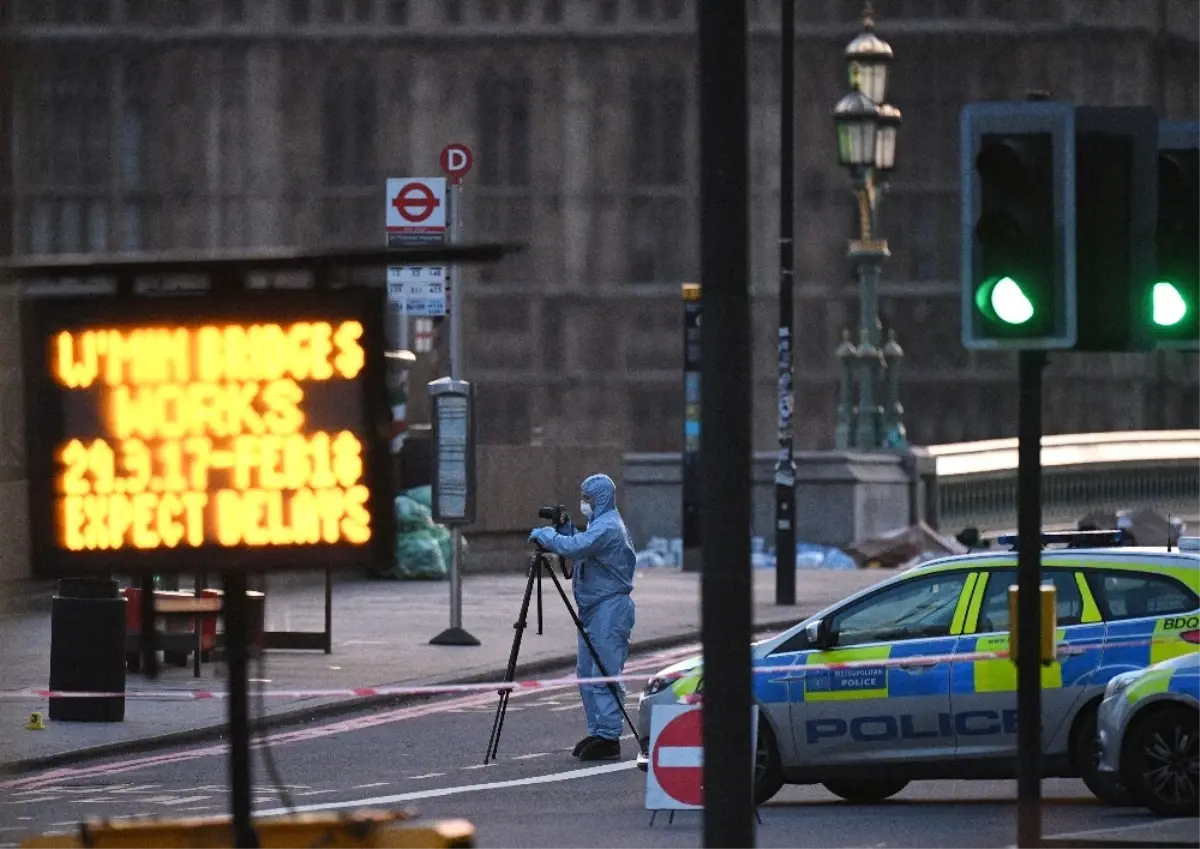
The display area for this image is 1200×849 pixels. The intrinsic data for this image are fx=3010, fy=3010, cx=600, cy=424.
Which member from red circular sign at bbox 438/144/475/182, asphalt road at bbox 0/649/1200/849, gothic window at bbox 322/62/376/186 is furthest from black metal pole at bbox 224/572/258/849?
gothic window at bbox 322/62/376/186

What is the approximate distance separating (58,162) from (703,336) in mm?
57828

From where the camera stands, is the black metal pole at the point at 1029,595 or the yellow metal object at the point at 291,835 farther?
the black metal pole at the point at 1029,595

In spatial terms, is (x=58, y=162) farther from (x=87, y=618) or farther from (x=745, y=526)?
(x=745, y=526)

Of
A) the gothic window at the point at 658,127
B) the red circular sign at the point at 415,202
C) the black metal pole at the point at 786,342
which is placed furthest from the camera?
the gothic window at the point at 658,127

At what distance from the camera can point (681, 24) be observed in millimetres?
62906

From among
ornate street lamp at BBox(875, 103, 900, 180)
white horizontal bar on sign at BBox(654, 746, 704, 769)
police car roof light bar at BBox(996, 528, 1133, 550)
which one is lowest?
white horizontal bar on sign at BBox(654, 746, 704, 769)

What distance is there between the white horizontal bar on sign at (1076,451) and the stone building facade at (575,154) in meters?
10.8

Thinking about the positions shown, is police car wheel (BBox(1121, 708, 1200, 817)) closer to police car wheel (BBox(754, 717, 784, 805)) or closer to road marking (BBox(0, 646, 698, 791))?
police car wheel (BBox(754, 717, 784, 805))

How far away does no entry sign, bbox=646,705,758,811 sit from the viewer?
13.8m

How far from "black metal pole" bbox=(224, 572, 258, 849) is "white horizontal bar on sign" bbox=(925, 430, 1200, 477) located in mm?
36302

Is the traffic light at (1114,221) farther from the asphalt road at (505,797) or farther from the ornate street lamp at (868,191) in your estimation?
the ornate street lamp at (868,191)

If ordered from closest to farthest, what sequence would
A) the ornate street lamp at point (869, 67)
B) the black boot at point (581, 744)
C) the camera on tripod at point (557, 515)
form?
the black boot at point (581, 744) → the camera on tripod at point (557, 515) → the ornate street lamp at point (869, 67)

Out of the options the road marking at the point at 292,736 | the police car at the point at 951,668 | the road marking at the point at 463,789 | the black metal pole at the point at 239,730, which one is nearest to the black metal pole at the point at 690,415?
the road marking at the point at 292,736

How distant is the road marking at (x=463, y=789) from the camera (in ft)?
48.8
